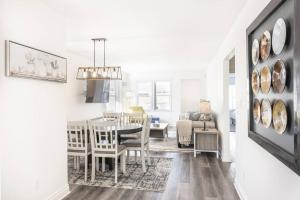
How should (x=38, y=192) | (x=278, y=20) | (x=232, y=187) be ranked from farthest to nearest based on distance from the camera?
(x=232, y=187) → (x=38, y=192) → (x=278, y=20)

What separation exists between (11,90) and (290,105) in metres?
2.47

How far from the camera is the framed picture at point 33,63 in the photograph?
2.32 meters

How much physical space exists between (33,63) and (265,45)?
240 cm

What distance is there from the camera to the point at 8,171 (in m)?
2.31

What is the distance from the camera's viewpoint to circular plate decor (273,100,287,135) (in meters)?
1.62

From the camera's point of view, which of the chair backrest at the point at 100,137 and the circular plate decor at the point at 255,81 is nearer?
the circular plate decor at the point at 255,81

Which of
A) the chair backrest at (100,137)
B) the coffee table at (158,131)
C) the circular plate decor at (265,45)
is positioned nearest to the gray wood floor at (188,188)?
the chair backrest at (100,137)

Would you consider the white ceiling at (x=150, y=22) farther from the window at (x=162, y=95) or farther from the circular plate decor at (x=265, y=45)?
the window at (x=162, y=95)

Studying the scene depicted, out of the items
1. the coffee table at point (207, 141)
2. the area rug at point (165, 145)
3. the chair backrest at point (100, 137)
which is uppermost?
the chair backrest at point (100, 137)

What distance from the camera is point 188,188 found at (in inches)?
137

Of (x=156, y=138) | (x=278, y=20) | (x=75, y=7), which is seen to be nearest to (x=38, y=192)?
(x=75, y=7)

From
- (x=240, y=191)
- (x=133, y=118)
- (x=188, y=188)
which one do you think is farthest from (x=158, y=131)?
(x=240, y=191)

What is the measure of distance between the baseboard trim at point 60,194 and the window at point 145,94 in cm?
723

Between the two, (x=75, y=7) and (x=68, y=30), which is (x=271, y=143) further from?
(x=68, y=30)
